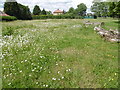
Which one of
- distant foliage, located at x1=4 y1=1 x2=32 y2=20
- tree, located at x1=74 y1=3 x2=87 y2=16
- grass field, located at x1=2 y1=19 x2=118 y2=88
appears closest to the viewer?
grass field, located at x1=2 y1=19 x2=118 y2=88

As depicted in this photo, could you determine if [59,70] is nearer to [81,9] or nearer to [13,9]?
[13,9]

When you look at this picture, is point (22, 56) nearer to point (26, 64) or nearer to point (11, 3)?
point (26, 64)

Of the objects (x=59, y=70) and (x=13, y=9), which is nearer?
(x=59, y=70)

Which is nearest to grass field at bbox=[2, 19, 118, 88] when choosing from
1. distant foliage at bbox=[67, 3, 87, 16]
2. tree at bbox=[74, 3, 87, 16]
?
distant foliage at bbox=[67, 3, 87, 16]

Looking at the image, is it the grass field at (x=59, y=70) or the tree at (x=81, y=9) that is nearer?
the grass field at (x=59, y=70)

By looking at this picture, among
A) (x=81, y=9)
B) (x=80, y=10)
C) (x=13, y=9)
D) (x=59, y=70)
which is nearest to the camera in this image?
(x=59, y=70)

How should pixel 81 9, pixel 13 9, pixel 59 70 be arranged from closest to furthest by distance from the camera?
1. pixel 59 70
2. pixel 13 9
3. pixel 81 9

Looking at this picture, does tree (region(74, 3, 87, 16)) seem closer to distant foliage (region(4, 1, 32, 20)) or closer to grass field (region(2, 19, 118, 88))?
distant foliage (region(4, 1, 32, 20))

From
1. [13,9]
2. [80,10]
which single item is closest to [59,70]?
[13,9]

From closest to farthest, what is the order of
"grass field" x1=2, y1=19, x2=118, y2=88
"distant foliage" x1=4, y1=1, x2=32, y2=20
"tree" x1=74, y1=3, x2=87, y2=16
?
1. "grass field" x1=2, y1=19, x2=118, y2=88
2. "distant foliage" x1=4, y1=1, x2=32, y2=20
3. "tree" x1=74, y1=3, x2=87, y2=16

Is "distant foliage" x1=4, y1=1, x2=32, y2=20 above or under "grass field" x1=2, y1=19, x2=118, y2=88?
above

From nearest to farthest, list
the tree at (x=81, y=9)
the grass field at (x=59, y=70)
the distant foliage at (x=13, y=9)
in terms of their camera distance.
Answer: the grass field at (x=59, y=70) → the distant foliage at (x=13, y=9) → the tree at (x=81, y=9)

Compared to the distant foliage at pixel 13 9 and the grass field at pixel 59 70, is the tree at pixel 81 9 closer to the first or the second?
the distant foliage at pixel 13 9

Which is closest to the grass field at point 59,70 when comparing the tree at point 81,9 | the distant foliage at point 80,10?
the distant foliage at point 80,10
